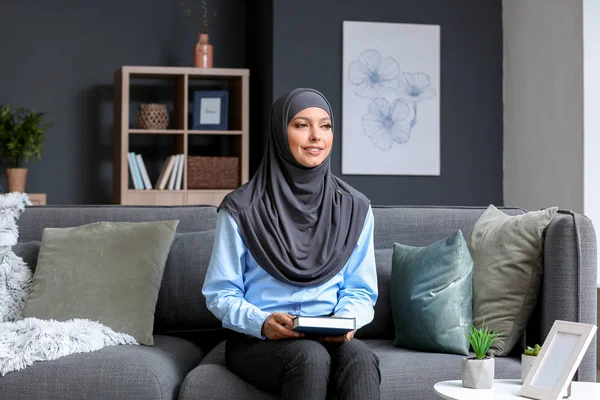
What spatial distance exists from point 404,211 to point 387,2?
2818 millimetres

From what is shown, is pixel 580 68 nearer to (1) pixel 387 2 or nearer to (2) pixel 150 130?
(1) pixel 387 2

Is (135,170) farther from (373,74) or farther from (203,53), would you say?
(373,74)

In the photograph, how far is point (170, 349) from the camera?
9.35 ft

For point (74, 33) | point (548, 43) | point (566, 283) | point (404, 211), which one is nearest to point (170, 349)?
point (404, 211)

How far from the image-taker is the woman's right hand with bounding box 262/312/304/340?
95.1 inches

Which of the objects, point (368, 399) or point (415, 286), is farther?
point (415, 286)

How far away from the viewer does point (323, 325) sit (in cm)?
234

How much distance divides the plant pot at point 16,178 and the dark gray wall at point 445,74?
5.50 ft

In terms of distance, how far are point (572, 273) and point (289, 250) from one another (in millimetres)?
867

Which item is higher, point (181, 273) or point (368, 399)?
point (181, 273)

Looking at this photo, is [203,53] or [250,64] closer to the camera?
[203,53]

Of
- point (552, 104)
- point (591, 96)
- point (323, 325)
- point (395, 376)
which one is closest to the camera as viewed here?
point (323, 325)

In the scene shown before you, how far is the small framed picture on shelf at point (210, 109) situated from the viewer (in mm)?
5738

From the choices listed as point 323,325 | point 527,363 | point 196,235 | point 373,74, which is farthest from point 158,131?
point 527,363
